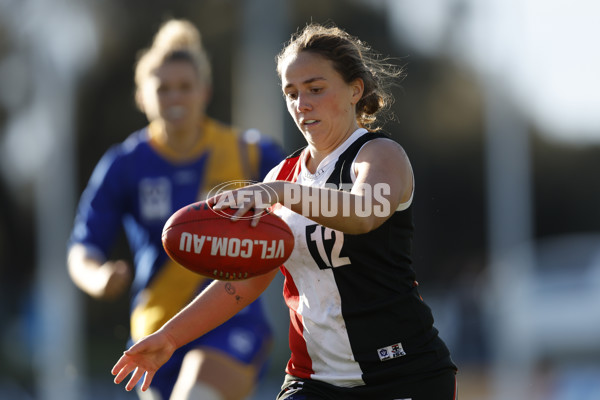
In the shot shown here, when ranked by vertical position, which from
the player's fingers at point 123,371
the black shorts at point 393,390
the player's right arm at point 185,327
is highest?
the player's right arm at point 185,327

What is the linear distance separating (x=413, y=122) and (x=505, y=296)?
9641 mm

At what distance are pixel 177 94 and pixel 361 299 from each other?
187 centimetres

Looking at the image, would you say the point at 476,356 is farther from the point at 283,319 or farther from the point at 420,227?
the point at 420,227

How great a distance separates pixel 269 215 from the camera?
282 centimetres

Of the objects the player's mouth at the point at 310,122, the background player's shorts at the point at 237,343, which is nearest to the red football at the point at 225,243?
the player's mouth at the point at 310,122

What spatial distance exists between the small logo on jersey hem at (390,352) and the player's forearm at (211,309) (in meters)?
0.47

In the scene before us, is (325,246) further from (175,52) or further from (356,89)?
(175,52)

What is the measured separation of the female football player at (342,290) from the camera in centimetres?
296

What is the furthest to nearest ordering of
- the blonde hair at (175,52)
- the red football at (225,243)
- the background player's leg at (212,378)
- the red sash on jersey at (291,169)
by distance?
1. the blonde hair at (175,52)
2. the background player's leg at (212,378)
3. the red sash on jersey at (291,169)
4. the red football at (225,243)

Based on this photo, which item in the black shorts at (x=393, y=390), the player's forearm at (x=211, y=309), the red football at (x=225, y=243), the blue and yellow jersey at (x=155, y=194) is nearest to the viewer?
the red football at (x=225, y=243)

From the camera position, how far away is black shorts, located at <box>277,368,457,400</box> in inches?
116

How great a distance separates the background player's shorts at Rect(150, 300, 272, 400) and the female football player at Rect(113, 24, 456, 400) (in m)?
1.00

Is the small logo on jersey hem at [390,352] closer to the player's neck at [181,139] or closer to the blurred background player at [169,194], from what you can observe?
the blurred background player at [169,194]

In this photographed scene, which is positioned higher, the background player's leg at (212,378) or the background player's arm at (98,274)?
the background player's arm at (98,274)
